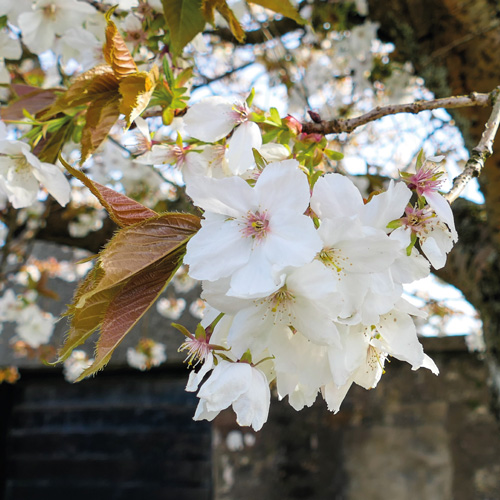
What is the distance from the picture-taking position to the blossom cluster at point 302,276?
47 centimetres

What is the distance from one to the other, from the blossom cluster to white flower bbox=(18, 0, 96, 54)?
0.66 m

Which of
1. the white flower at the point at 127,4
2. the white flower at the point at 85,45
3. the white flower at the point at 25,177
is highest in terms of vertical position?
Answer: the white flower at the point at 85,45

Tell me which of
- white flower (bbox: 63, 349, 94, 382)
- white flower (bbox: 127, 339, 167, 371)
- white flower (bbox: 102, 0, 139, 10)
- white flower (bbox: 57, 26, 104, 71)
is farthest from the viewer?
white flower (bbox: 63, 349, 94, 382)

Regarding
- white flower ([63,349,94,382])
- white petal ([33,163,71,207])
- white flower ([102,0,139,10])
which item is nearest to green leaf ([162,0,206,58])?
white flower ([102,0,139,10])

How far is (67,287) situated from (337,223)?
3.36 m

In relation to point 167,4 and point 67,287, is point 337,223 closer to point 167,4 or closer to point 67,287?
point 167,4

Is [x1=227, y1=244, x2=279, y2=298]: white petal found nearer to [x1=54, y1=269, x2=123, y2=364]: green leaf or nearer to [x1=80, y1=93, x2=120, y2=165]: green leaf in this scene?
[x1=54, y1=269, x2=123, y2=364]: green leaf

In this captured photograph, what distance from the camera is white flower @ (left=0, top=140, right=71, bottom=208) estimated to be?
0.79m

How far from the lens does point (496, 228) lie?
63.2 inches

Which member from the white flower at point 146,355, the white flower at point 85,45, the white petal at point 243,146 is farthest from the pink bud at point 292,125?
the white flower at point 146,355

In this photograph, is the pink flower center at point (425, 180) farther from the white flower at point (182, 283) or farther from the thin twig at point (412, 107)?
the white flower at point (182, 283)

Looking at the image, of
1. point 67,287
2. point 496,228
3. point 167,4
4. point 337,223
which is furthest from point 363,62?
point 67,287

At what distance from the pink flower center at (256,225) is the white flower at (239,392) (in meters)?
0.12

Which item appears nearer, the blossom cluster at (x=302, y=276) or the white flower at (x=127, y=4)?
the blossom cluster at (x=302, y=276)
